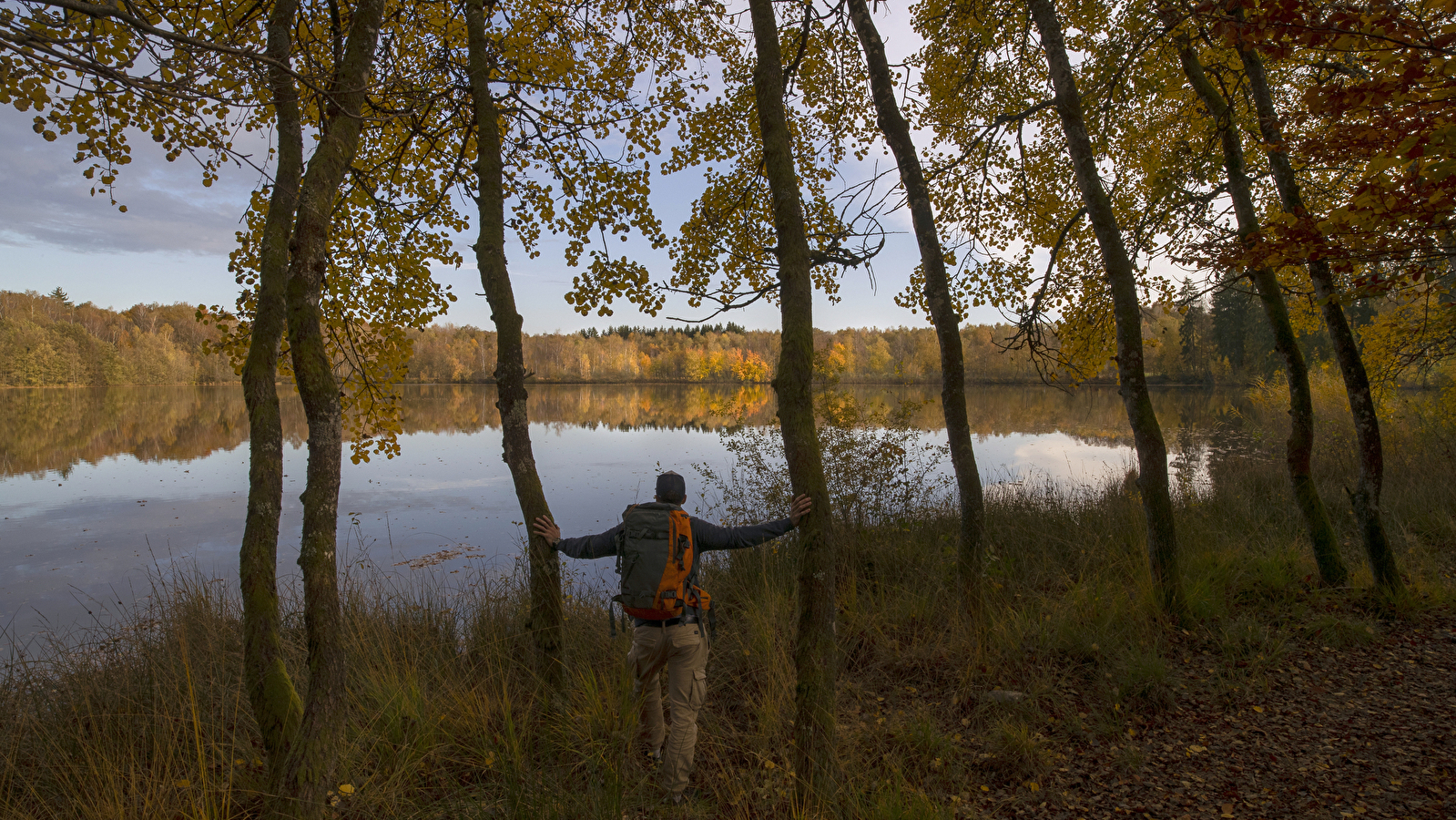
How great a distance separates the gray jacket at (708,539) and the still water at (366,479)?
11.6ft

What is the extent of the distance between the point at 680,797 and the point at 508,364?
9.39ft

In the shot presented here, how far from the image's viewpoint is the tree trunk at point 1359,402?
5.57 metres

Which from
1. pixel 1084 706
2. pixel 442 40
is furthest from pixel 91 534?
pixel 1084 706

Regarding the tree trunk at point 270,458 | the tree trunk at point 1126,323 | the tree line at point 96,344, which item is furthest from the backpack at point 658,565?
the tree line at point 96,344

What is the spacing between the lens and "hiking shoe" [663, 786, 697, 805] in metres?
3.53

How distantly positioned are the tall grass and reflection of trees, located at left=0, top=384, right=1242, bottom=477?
13.5 feet

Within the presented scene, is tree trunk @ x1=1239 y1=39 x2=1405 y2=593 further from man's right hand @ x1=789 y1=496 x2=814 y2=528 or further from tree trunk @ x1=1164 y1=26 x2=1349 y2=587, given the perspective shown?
man's right hand @ x1=789 y1=496 x2=814 y2=528

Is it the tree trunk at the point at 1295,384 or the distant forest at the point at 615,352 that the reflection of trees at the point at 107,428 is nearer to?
the distant forest at the point at 615,352

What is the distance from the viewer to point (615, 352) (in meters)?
116

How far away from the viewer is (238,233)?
5148mm

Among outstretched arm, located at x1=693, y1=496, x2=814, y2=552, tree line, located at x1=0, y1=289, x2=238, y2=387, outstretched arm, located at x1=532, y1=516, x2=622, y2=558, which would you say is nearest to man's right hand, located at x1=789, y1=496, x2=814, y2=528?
outstretched arm, located at x1=693, y1=496, x2=814, y2=552

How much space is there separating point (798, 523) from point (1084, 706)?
2828 mm

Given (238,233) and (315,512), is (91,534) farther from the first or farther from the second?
(315,512)

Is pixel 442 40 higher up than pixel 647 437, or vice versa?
pixel 442 40
